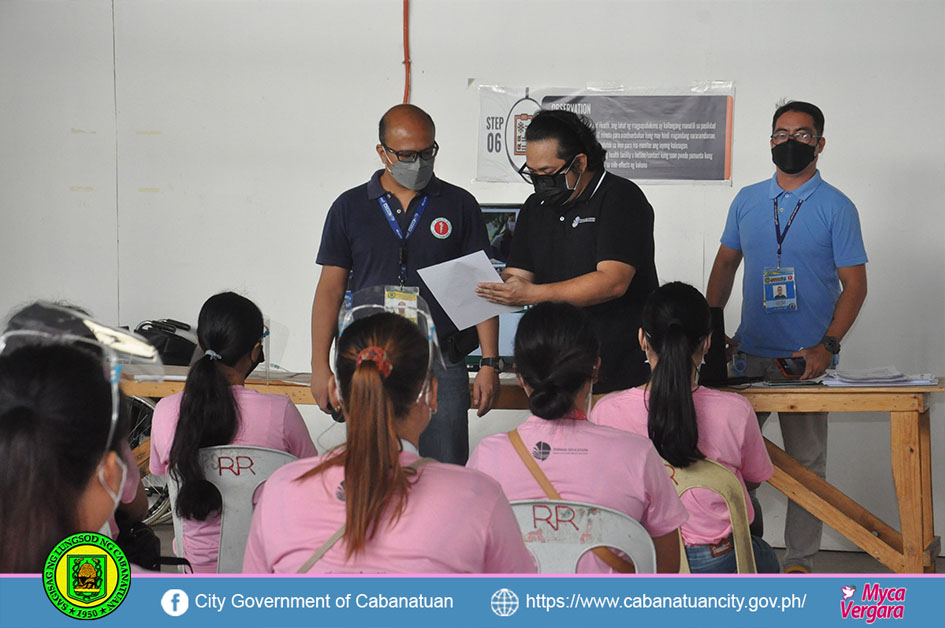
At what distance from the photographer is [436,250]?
2734mm

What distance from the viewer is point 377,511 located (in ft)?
4.10

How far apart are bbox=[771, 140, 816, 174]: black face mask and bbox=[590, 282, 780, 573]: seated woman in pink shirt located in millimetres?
1155

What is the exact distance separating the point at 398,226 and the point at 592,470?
4.35 feet

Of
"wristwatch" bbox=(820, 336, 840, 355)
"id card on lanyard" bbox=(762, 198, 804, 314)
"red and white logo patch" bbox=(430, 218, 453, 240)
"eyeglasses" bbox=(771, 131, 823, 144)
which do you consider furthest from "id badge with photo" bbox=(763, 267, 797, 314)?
"red and white logo patch" bbox=(430, 218, 453, 240)

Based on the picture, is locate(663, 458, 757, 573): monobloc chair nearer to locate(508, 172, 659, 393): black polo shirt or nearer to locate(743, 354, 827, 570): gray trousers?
locate(508, 172, 659, 393): black polo shirt

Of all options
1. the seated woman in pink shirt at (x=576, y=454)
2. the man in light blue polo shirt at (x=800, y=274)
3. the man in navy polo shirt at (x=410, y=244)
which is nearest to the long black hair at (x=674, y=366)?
the seated woman in pink shirt at (x=576, y=454)

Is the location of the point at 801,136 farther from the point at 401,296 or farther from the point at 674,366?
the point at 401,296

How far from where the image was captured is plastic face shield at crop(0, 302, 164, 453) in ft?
3.70

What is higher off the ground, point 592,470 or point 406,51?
point 406,51

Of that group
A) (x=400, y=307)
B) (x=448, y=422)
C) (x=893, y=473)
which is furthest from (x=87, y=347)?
(x=893, y=473)

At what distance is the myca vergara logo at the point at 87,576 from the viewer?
1.13 meters
